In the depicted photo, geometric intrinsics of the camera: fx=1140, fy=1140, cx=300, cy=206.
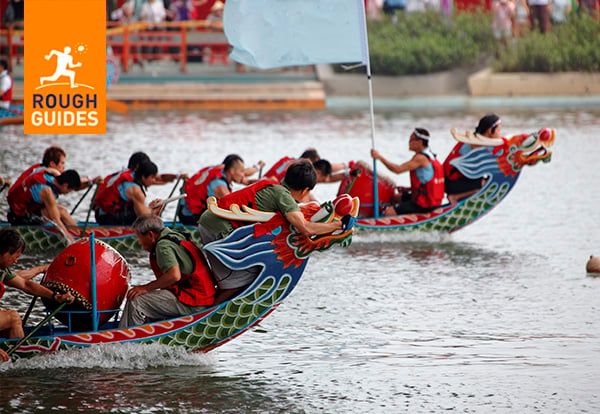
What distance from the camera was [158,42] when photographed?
97.8 feet

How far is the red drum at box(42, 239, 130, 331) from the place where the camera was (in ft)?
27.0

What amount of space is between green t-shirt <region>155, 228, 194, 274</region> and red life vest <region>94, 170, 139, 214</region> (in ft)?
14.0

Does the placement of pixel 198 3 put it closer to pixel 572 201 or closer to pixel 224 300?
pixel 572 201

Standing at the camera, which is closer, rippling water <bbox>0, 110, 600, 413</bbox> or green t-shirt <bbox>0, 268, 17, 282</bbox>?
rippling water <bbox>0, 110, 600, 413</bbox>

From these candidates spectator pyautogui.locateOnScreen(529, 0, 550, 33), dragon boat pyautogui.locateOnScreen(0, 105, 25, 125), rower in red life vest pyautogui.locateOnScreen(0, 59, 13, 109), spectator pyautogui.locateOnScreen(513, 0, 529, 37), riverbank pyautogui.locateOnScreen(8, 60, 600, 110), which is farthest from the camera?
spectator pyautogui.locateOnScreen(513, 0, 529, 37)

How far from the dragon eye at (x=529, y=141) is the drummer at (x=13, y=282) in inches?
265

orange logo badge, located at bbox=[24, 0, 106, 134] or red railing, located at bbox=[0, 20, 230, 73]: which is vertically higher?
red railing, located at bbox=[0, 20, 230, 73]

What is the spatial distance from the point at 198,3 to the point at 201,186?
23224mm

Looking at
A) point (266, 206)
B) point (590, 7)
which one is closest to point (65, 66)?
point (266, 206)

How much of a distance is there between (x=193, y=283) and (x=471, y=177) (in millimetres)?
5992

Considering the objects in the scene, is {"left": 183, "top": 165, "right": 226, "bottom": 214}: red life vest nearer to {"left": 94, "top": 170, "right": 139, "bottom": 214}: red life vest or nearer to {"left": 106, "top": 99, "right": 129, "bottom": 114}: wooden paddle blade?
{"left": 94, "top": 170, "right": 139, "bottom": 214}: red life vest

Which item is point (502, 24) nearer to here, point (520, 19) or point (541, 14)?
point (520, 19)

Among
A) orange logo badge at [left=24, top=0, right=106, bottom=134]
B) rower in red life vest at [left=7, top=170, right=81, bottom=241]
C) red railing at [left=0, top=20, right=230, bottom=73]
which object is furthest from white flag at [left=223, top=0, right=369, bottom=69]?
red railing at [left=0, top=20, right=230, bottom=73]

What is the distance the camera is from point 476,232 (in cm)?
1426
